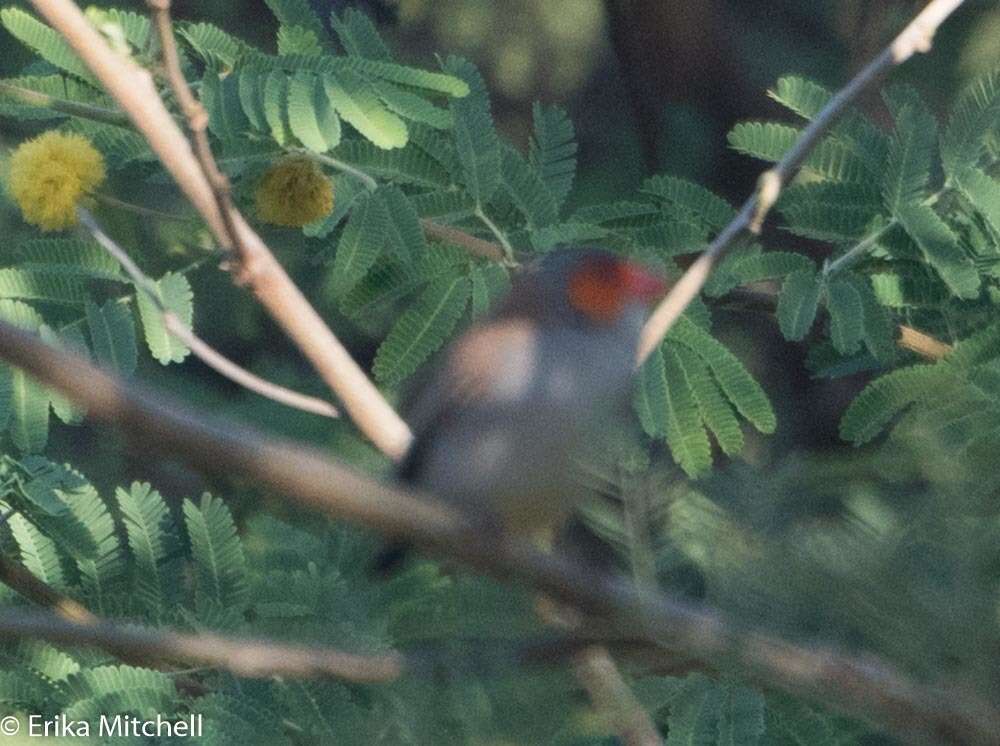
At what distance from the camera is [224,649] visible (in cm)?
146

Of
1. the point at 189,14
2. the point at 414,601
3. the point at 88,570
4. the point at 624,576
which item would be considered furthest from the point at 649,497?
the point at 189,14

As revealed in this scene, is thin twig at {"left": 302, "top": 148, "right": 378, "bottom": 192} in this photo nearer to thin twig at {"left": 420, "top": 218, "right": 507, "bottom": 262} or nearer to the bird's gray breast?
thin twig at {"left": 420, "top": 218, "right": 507, "bottom": 262}

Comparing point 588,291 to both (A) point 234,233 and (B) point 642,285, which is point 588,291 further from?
(A) point 234,233

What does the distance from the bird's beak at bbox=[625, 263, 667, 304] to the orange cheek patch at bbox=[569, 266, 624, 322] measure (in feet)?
0.07

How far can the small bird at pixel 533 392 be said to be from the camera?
2389 mm

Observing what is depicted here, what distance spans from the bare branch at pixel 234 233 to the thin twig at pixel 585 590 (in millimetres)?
748

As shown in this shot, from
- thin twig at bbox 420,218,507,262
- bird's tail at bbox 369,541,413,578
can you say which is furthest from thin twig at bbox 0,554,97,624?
thin twig at bbox 420,218,507,262

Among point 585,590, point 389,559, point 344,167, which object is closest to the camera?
point 585,590

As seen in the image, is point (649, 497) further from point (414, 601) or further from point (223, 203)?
point (223, 203)

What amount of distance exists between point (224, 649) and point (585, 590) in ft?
1.31

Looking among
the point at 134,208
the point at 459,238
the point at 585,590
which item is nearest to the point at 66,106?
the point at 134,208

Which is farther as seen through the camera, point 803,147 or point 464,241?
point 464,241

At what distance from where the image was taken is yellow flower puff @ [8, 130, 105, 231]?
270cm

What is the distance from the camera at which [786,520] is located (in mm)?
1256
